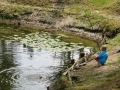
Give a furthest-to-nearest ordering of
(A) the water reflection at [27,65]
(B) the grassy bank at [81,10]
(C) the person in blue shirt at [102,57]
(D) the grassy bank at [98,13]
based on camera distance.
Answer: (B) the grassy bank at [81,10]
(D) the grassy bank at [98,13]
(C) the person in blue shirt at [102,57]
(A) the water reflection at [27,65]

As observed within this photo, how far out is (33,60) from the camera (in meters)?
29.4

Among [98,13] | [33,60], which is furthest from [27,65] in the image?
[98,13]

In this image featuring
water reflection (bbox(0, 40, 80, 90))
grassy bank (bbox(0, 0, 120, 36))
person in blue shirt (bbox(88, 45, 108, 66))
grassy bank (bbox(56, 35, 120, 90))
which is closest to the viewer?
grassy bank (bbox(56, 35, 120, 90))

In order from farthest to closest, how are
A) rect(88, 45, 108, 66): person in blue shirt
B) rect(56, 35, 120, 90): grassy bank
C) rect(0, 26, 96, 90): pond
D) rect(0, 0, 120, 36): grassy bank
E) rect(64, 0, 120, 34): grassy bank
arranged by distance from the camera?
rect(0, 0, 120, 36): grassy bank
rect(64, 0, 120, 34): grassy bank
rect(0, 26, 96, 90): pond
rect(88, 45, 108, 66): person in blue shirt
rect(56, 35, 120, 90): grassy bank

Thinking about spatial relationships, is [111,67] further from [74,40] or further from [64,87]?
[74,40]

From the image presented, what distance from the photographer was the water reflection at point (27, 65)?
23031 millimetres

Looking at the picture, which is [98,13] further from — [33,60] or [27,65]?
[27,65]

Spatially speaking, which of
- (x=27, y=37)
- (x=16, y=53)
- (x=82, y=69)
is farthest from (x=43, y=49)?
(x=82, y=69)

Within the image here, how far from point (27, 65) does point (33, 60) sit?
1.77 metres

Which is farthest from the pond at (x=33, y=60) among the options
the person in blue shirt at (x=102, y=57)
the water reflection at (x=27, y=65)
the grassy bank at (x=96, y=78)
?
the person in blue shirt at (x=102, y=57)

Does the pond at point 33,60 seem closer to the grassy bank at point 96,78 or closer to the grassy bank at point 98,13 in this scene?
the grassy bank at point 96,78

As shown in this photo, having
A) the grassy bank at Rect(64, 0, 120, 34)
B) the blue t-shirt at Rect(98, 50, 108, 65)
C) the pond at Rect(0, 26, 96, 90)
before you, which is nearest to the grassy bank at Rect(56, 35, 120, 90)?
the blue t-shirt at Rect(98, 50, 108, 65)

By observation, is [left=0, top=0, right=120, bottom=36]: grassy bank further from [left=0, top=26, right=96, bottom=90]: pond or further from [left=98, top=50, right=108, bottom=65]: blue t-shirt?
[left=98, top=50, right=108, bottom=65]: blue t-shirt

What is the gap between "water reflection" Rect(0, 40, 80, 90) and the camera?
75.6ft
